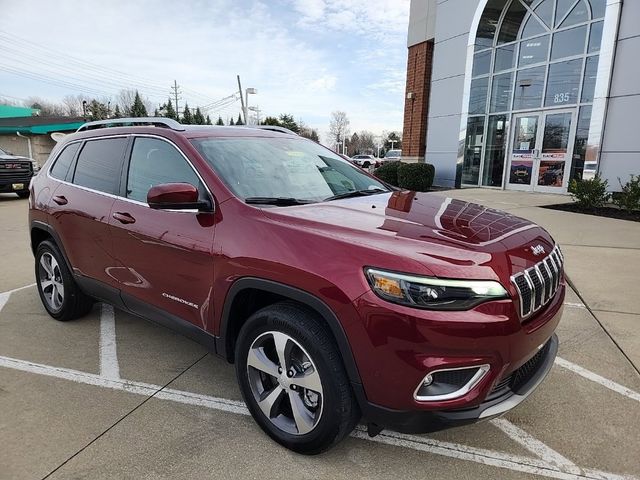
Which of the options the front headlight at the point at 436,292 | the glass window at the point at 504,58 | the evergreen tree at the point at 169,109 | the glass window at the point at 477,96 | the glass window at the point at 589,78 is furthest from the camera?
the evergreen tree at the point at 169,109

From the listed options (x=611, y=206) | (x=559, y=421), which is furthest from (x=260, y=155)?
(x=611, y=206)

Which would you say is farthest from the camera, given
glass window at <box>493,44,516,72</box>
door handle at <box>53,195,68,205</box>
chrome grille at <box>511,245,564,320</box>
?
glass window at <box>493,44,516,72</box>

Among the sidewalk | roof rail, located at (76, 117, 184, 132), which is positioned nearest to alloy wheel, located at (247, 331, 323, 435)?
roof rail, located at (76, 117, 184, 132)

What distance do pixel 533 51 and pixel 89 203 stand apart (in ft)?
44.7

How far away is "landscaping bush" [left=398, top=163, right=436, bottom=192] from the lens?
14.9 metres

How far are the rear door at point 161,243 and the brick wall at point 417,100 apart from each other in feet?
49.8

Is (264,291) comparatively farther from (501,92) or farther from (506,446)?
(501,92)

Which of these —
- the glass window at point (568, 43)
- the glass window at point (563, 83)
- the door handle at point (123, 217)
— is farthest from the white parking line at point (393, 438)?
the glass window at point (568, 43)

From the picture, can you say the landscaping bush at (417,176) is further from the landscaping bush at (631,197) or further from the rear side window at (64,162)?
the rear side window at (64,162)

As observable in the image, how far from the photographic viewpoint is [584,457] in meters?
2.41

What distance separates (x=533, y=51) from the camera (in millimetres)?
13203

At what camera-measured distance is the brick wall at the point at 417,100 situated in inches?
660

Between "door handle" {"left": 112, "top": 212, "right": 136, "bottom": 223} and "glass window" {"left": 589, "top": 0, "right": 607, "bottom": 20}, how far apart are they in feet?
42.3

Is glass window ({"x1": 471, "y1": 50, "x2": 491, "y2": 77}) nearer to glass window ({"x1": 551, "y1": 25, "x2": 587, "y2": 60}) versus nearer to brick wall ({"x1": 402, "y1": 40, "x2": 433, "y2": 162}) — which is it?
glass window ({"x1": 551, "y1": 25, "x2": 587, "y2": 60})
